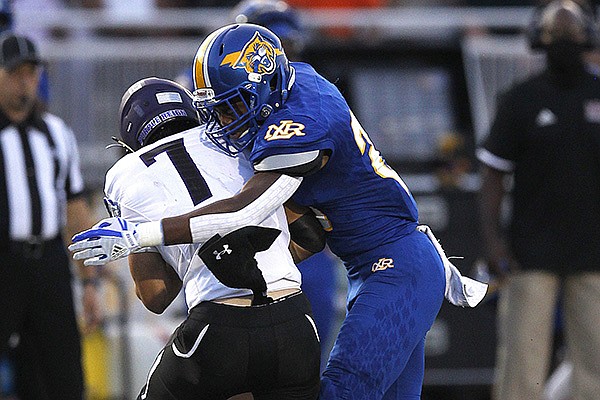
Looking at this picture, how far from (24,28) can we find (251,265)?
508 centimetres

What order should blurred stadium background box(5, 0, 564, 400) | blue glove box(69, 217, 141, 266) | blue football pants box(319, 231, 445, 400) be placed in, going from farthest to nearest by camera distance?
blurred stadium background box(5, 0, 564, 400), blue football pants box(319, 231, 445, 400), blue glove box(69, 217, 141, 266)

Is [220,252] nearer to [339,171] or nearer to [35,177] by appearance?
[339,171]

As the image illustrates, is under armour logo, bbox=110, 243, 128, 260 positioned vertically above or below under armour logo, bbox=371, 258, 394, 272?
above

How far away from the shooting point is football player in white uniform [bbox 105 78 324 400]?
3.43m

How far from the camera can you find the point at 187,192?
3.50m

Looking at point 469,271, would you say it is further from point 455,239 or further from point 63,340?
point 63,340

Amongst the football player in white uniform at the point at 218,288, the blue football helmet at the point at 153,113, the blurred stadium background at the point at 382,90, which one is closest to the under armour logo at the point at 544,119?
the blurred stadium background at the point at 382,90

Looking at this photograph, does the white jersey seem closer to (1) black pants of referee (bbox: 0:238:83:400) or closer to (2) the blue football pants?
(2) the blue football pants

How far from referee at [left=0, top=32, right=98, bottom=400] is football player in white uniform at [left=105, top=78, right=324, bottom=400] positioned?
2.53 metres

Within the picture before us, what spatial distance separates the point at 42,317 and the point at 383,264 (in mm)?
2665

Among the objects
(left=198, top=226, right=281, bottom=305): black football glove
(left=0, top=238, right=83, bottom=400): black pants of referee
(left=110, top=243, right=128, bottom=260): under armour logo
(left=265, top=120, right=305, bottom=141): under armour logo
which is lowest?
(left=0, top=238, right=83, bottom=400): black pants of referee

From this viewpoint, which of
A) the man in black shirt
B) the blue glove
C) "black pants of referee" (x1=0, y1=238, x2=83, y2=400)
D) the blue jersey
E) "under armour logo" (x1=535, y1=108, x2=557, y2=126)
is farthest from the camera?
"under armour logo" (x1=535, y1=108, x2=557, y2=126)

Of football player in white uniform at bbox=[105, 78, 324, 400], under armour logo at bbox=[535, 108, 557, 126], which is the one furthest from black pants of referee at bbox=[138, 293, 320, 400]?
under armour logo at bbox=[535, 108, 557, 126]

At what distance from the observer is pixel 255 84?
3643 millimetres
